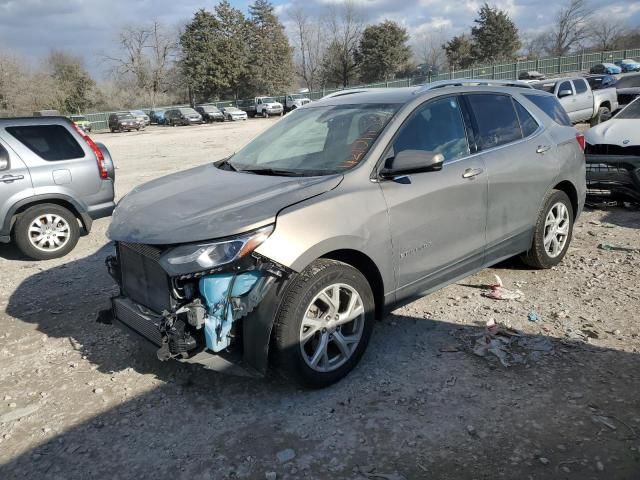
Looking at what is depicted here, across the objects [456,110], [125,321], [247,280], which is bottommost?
[125,321]

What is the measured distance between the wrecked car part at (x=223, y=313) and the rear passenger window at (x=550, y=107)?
139 inches

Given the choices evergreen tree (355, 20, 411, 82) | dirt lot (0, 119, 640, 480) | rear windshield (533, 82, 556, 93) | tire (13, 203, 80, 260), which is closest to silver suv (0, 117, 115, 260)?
tire (13, 203, 80, 260)

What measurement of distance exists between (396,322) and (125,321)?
6.97 feet

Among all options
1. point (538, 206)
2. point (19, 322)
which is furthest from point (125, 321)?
point (538, 206)

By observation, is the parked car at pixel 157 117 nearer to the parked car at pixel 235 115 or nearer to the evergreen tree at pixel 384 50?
the parked car at pixel 235 115

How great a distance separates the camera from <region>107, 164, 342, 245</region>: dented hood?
3.11m

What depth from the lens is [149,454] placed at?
117 inches

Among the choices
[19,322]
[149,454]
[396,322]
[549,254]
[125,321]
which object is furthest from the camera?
[549,254]

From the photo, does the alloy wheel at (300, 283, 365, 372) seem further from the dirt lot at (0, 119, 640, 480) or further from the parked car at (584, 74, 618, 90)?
the parked car at (584, 74, 618, 90)

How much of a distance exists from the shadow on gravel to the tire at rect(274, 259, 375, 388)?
171 millimetres

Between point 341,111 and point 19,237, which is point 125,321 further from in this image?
point 19,237

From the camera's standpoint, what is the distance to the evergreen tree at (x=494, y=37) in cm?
7062

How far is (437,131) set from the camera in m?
4.13

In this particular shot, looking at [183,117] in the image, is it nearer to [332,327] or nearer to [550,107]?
[550,107]
